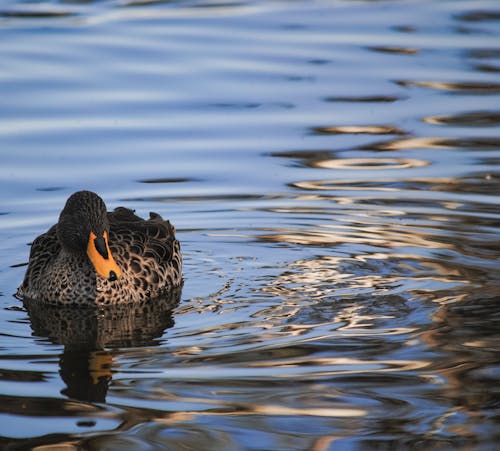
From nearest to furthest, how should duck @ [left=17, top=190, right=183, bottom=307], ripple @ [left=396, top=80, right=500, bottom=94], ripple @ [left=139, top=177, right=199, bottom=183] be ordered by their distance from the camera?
1. duck @ [left=17, top=190, right=183, bottom=307]
2. ripple @ [left=139, top=177, right=199, bottom=183]
3. ripple @ [left=396, top=80, right=500, bottom=94]

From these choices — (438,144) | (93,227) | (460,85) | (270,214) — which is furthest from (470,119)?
(93,227)

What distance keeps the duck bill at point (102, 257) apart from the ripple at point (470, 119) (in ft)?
20.1

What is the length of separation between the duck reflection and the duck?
82 millimetres

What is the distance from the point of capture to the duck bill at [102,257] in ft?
30.8

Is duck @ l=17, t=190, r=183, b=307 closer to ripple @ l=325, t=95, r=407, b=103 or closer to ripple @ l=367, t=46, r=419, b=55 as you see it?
ripple @ l=325, t=95, r=407, b=103

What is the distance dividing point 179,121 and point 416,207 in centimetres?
400

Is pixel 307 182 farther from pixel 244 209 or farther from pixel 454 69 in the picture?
pixel 454 69

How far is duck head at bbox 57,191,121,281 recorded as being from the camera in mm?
9438

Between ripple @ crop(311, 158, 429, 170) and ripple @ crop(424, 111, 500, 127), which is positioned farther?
ripple @ crop(424, 111, 500, 127)

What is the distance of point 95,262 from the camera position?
9.46 metres

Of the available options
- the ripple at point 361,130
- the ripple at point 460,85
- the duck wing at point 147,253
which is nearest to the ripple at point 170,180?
the ripple at point 361,130

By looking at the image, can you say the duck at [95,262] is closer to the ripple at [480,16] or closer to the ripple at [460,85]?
the ripple at [460,85]

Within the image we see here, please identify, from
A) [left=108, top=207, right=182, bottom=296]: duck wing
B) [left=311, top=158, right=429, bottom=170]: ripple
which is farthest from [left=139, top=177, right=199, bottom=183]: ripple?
[left=108, top=207, right=182, bottom=296]: duck wing

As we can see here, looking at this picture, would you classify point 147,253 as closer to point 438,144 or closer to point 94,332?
point 94,332
